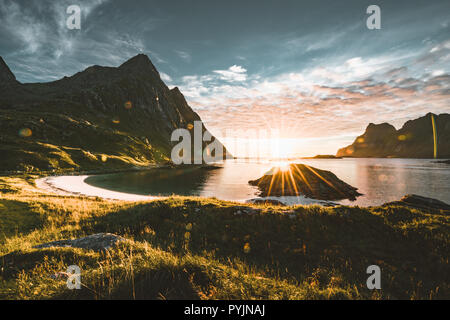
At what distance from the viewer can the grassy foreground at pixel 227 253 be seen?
4180mm

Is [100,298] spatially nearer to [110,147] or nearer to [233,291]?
[233,291]

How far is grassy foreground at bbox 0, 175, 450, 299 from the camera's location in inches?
165

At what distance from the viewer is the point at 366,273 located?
705cm

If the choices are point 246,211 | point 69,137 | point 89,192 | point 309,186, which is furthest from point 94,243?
point 69,137

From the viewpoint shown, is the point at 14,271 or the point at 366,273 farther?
the point at 366,273

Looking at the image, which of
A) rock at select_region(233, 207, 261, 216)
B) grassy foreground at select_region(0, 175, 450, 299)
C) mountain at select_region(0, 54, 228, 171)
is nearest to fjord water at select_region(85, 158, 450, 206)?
mountain at select_region(0, 54, 228, 171)

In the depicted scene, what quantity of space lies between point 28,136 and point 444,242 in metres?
124

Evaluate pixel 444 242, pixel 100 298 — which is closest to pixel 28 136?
pixel 100 298

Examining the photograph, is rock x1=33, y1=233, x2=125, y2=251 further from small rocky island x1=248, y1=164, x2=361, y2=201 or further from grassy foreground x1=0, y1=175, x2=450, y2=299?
small rocky island x1=248, y1=164, x2=361, y2=201

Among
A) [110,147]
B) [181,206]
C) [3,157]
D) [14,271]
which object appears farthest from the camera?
[110,147]

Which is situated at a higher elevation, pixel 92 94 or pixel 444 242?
pixel 92 94

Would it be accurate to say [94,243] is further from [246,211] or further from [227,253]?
[246,211]

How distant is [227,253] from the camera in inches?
338

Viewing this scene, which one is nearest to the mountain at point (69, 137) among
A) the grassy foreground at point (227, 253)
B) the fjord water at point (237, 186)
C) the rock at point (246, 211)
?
the fjord water at point (237, 186)
